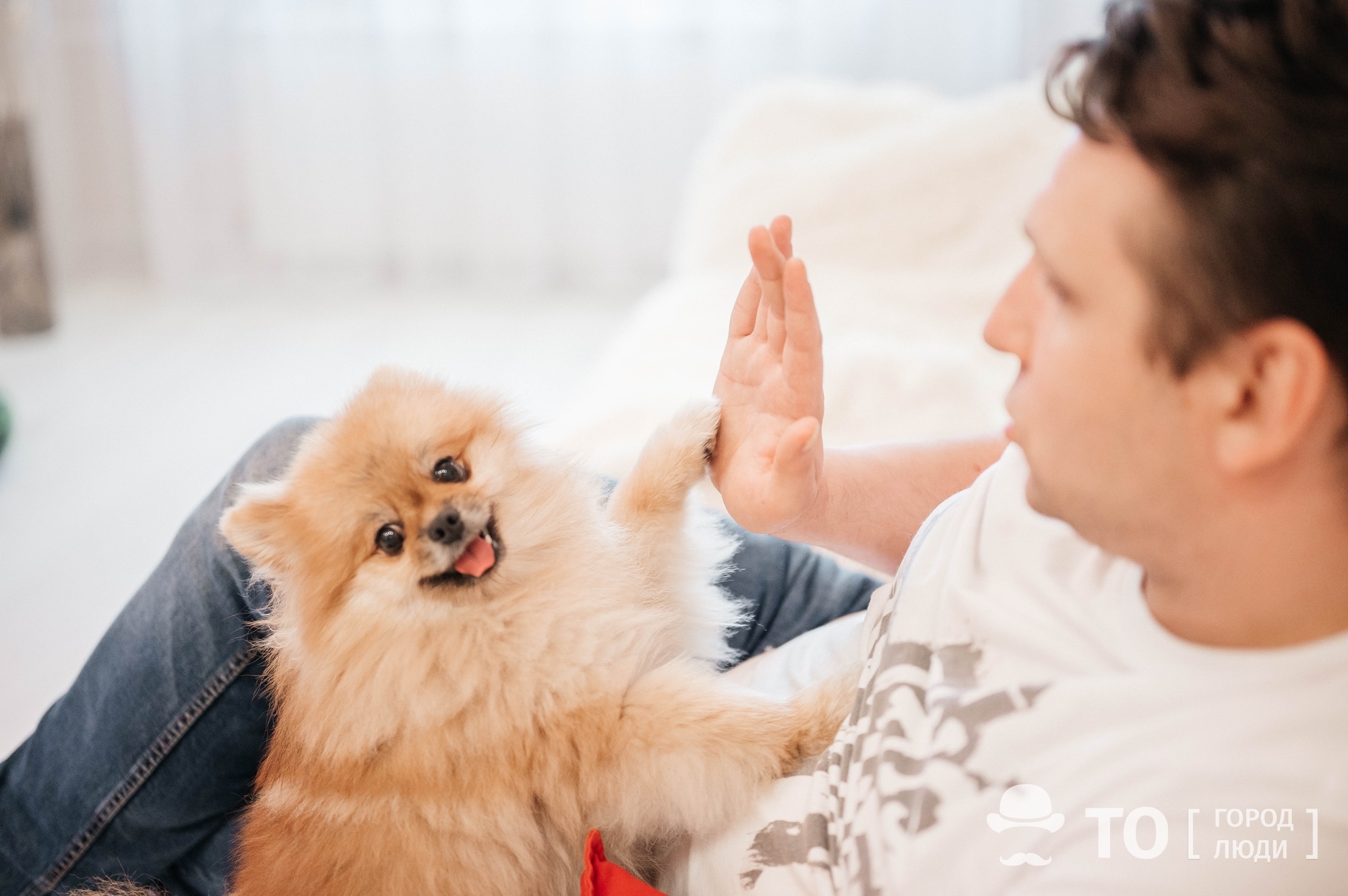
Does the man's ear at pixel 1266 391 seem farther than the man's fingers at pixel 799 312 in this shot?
No

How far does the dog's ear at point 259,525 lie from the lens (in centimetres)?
114

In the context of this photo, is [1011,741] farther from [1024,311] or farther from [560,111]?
[560,111]

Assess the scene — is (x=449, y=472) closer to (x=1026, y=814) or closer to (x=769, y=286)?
(x=769, y=286)

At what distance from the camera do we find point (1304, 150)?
615 millimetres

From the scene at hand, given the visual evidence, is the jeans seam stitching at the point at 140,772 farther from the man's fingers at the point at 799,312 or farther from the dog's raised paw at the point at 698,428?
the man's fingers at the point at 799,312

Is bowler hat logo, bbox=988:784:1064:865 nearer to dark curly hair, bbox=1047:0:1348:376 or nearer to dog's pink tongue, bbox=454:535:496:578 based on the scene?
dark curly hair, bbox=1047:0:1348:376

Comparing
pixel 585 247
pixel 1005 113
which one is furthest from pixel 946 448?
pixel 585 247

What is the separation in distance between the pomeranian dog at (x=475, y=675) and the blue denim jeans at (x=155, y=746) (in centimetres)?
6

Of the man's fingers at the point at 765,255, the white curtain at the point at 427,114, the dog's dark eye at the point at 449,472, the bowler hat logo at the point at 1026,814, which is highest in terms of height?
the white curtain at the point at 427,114

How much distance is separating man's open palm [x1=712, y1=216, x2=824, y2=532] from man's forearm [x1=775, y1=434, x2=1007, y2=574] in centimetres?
8

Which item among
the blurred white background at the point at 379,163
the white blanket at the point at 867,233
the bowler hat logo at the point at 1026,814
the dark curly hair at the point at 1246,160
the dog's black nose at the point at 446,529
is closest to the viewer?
the dark curly hair at the point at 1246,160

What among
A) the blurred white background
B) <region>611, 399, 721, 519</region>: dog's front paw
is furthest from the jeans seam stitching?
the blurred white background

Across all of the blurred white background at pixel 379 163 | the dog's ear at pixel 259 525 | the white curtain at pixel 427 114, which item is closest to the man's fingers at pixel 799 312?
the dog's ear at pixel 259 525

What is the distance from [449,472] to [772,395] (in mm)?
404
